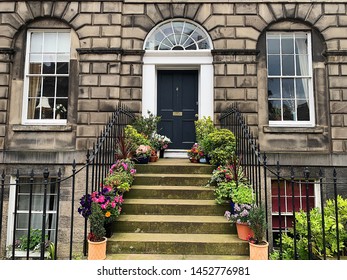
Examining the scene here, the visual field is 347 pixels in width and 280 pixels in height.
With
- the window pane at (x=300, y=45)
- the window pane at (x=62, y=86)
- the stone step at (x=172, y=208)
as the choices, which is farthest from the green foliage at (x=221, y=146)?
the window pane at (x=62, y=86)

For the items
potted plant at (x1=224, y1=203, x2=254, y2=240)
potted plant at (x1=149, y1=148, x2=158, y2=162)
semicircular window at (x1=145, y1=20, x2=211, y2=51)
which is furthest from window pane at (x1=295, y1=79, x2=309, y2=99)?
potted plant at (x1=224, y1=203, x2=254, y2=240)

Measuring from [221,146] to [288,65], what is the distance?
377 cm

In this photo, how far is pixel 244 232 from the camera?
4.57 m

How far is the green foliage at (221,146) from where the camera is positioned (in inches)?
251

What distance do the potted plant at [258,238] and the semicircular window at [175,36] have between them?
5729 mm

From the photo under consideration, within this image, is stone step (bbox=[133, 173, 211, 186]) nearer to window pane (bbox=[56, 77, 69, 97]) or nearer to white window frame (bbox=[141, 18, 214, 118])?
white window frame (bbox=[141, 18, 214, 118])

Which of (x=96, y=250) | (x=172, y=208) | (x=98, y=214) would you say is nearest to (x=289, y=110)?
(x=172, y=208)

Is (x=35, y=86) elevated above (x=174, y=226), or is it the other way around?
(x=35, y=86)

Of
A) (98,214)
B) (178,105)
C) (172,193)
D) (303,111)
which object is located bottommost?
(98,214)

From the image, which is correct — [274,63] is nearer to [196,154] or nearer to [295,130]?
[295,130]

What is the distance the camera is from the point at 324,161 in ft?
24.7

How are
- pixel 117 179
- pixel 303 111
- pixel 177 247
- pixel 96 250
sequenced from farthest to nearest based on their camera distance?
1. pixel 303 111
2. pixel 117 179
3. pixel 177 247
4. pixel 96 250

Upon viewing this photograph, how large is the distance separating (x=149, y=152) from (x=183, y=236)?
2.61 m
